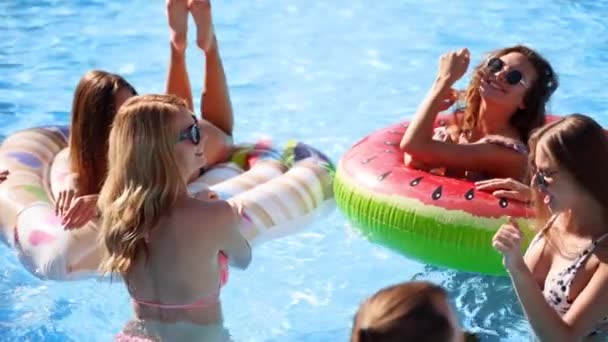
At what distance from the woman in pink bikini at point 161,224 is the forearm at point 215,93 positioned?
1630mm

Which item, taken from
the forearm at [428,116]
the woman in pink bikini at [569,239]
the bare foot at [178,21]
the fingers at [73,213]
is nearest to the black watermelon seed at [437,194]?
the forearm at [428,116]

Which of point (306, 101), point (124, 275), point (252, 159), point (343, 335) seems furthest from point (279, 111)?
point (124, 275)

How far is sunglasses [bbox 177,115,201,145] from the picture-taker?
3.46 meters

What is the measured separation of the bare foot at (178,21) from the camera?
509 centimetres

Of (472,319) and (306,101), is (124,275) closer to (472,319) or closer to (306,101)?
(472,319)

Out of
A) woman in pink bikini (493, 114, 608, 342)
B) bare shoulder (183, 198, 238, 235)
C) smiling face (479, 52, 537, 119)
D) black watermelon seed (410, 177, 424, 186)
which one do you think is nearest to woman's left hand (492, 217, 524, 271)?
woman in pink bikini (493, 114, 608, 342)

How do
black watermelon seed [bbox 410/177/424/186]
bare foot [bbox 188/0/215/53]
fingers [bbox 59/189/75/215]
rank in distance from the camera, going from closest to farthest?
fingers [bbox 59/189/75/215] → black watermelon seed [bbox 410/177/424/186] → bare foot [bbox 188/0/215/53]

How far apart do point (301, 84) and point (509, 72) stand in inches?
119

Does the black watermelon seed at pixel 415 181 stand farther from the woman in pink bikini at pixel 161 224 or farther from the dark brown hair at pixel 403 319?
the dark brown hair at pixel 403 319

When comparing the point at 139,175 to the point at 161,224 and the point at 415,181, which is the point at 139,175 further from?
the point at 415,181

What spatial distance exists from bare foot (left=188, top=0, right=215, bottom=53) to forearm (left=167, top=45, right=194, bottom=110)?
123 millimetres

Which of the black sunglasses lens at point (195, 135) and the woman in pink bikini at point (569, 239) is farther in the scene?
the black sunglasses lens at point (195, 135)

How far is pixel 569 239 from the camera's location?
11.1 feet

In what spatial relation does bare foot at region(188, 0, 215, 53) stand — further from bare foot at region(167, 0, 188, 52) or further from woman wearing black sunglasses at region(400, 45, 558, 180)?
woman wearing black sunglasses at region(400, 45, 558, 180)
